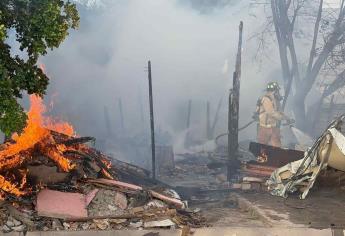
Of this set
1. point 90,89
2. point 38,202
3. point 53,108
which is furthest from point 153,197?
point 90,89

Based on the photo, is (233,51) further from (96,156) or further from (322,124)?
(96,156)

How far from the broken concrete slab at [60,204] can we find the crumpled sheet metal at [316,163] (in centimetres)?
459

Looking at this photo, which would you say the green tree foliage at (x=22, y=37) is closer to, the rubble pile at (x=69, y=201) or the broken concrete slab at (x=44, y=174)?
the rubble pile at (x=69, y=201)

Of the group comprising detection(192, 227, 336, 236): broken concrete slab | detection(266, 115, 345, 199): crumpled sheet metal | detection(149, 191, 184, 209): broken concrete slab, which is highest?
detection(266, 115, 345, 199): crumpled sheet metal

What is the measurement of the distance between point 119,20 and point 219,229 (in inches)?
971

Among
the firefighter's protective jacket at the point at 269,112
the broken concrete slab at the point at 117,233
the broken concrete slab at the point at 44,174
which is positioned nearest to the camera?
the broken concrete slab at the point at 117,233

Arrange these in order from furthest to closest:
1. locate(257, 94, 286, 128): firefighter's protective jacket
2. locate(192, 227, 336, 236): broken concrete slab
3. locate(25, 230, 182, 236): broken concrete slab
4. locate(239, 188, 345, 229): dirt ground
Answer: locate(257, 94, 286, 128): firefighter's protective jacket < locate(239, 188, 345, 229): dirt ground < locate(192, 227, 336, 236): broken concrete slab < locate(25, 230, 182, 236): broken concrete slab

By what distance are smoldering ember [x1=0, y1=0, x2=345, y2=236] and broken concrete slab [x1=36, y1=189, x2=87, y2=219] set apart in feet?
0.08

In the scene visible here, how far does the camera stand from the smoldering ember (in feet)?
24.2

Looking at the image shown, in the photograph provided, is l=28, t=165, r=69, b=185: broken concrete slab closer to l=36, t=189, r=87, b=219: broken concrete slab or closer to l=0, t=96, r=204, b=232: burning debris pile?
l=0, t=96, r=204, b=232: burning debris pile

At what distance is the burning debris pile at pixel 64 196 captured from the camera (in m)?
7.51

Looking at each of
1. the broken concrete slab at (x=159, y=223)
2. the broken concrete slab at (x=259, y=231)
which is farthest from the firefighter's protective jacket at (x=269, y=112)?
the broken concrete slab at (x=159, y=223)

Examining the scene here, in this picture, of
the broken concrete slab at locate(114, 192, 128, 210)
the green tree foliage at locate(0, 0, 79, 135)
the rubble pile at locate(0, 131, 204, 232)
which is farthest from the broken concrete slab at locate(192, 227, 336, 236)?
the green tree foliage at locate(0, 0, 79, 135)

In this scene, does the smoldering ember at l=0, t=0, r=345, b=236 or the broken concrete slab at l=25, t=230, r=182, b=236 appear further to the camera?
the smoldering ember at l=0, t=0, r=345, b=236
